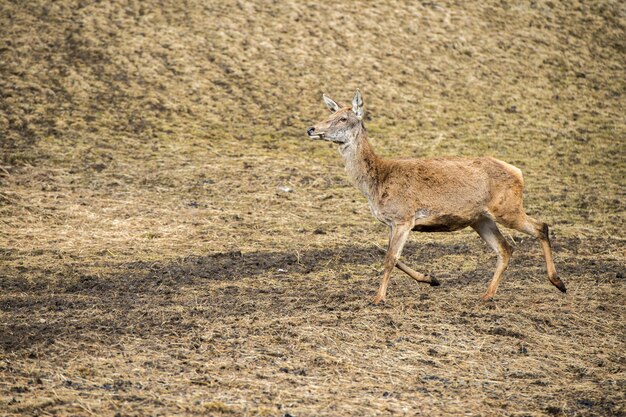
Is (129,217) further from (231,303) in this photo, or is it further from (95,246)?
(231,303)

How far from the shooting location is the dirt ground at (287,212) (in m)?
7.23

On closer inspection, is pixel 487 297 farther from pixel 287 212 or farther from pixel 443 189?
pixel 287 212

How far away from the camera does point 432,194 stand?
9688 mm

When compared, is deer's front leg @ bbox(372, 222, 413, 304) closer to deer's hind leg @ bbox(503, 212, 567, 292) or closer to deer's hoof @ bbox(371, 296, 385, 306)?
deer's hoof @ bbox(371, 296, 385, 306)

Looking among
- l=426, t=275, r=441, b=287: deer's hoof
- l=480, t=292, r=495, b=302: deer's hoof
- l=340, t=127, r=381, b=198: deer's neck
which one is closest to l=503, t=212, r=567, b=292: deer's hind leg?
l=480, t=292, r=495, b=302: deer's hoof

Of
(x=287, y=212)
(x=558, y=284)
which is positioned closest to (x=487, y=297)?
(x=558, y=284)

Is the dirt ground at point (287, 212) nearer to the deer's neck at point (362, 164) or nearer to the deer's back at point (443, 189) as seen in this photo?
the deer's back at point (443, 189)

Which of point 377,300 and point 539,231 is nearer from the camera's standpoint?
point 377,300

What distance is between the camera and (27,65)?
20484 mm

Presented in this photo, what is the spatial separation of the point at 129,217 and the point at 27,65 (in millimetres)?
8857

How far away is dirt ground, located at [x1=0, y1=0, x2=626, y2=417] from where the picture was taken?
7.23 meters

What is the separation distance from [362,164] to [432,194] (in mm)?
1025

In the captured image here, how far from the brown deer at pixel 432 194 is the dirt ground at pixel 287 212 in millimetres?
613

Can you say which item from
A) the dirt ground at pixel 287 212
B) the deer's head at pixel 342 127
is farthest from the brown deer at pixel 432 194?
the dirt ground at pixel 287 212
